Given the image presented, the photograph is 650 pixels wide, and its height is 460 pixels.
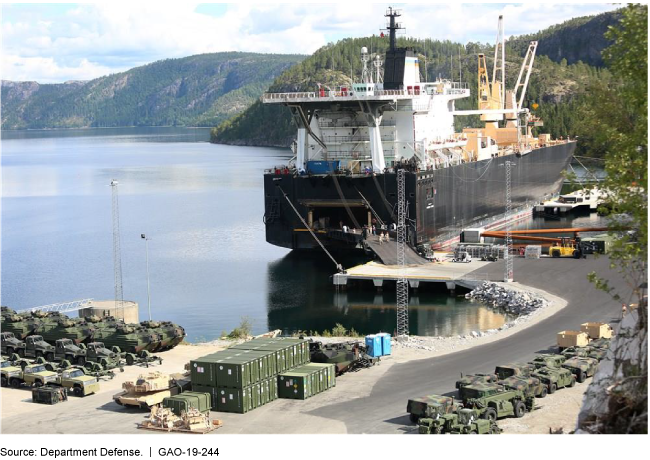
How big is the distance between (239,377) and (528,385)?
27.6ft

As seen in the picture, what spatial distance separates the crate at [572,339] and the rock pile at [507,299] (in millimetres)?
9162

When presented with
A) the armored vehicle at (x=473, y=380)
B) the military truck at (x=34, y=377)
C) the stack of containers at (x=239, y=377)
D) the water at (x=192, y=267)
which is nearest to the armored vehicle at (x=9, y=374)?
the military truck at (x=34, y=377)

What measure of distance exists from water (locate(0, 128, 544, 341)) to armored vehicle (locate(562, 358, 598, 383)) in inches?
484

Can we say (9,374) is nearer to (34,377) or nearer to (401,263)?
(34,377)

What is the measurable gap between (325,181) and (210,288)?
9826 millimetres

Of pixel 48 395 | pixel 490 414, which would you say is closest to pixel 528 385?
pixel 490 414

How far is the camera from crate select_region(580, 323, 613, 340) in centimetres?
3847

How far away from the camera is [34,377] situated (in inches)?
1375

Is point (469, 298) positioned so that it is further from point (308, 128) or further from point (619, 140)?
point (619, 140)

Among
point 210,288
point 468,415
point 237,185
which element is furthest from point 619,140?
point 237,185

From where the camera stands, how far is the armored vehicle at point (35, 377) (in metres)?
34.8

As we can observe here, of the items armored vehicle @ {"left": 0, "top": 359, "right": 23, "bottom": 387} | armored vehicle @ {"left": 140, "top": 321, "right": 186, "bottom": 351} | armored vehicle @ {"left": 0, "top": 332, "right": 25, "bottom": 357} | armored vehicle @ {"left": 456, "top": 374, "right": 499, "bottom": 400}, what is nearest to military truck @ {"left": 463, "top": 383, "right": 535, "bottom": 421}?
armored vehicle @ {"left": 456, "top": 374, "right": 499, "bottom": 400}

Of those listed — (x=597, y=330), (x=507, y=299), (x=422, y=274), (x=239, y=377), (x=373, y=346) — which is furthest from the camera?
(x=422, y=274)

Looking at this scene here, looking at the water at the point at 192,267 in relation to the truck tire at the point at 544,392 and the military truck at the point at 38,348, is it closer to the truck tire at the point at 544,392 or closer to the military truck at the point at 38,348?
the military truck at the point at 38,348
